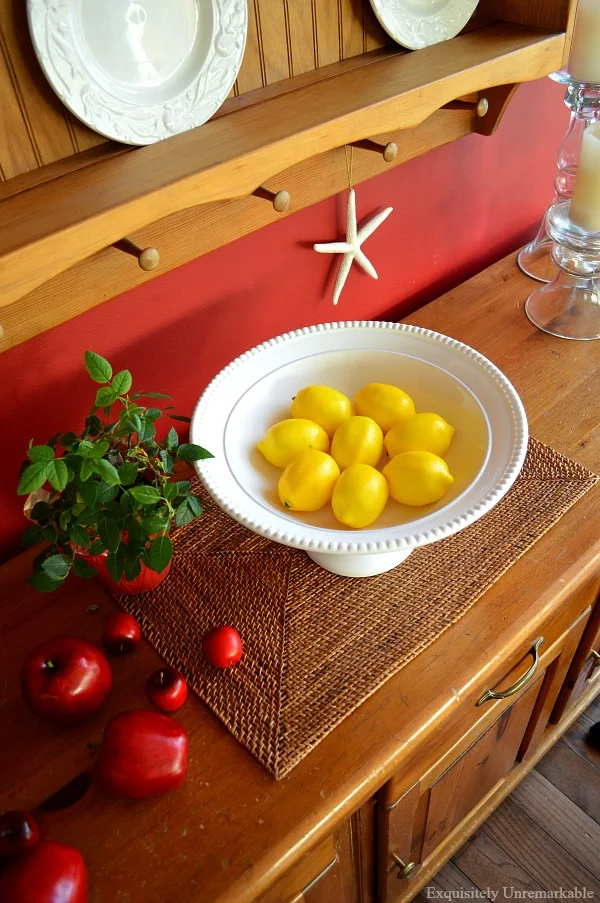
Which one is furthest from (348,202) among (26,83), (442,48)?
(26,83)

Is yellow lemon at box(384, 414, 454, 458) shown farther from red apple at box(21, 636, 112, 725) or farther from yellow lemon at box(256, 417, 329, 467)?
red apple at box(21, 636, 112, 725)

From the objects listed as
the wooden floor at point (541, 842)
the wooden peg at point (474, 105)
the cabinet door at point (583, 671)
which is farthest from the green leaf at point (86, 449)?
the wooden floor at point (541, 842)

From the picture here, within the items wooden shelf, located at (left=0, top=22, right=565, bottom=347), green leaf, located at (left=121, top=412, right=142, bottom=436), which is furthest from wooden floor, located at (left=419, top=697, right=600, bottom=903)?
wooden shelf, located at (left=0, top=22, right=565, bottom=347)

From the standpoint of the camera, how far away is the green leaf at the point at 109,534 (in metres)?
0.75

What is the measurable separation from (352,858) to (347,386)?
2.11ft

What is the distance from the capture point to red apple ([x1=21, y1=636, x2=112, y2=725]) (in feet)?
2.48

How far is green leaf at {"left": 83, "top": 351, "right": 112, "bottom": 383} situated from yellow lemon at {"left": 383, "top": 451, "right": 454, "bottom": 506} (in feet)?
1.16

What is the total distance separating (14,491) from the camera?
98cm

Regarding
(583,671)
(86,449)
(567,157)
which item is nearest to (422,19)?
(567,157)

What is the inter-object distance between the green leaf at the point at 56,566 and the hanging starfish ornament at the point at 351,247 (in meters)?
0.62

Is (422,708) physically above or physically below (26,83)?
below

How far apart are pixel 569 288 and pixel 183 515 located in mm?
938

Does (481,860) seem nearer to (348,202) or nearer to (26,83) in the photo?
(348,202)

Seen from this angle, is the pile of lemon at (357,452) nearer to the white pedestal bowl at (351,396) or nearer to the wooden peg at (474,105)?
the white pedestal bowl at (351,396)
